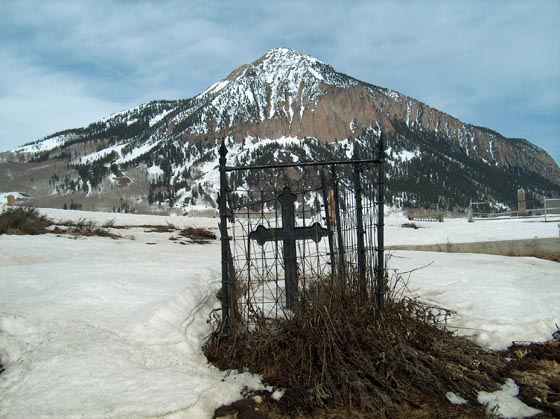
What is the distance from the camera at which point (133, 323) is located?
4.57 meters

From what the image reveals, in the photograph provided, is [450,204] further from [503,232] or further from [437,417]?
[437,417]

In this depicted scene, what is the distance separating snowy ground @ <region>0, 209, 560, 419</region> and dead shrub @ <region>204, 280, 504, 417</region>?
0.33 meters

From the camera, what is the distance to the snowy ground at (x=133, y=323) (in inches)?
128

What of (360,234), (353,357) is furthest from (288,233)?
(353,357)

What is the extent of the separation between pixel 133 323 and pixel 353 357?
233 centimetres

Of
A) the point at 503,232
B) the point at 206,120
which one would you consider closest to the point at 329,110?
the point at 206,120

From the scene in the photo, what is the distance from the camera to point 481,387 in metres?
3.80

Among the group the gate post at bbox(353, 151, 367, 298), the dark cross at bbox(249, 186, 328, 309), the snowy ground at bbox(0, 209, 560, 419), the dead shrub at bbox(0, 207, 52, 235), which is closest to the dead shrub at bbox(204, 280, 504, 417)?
the gate post at bbox(353, 151, 367, 298)

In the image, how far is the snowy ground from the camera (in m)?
3.26

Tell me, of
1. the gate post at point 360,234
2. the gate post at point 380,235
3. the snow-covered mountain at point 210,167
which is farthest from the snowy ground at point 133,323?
the snow-covered mountain at point 210,167

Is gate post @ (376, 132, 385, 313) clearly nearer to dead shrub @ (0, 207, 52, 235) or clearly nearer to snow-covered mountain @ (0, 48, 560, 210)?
dead shrub @ (0, 207, 52, 235)

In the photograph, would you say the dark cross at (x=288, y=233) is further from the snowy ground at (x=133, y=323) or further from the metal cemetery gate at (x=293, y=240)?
the snowy ground at (x=133, y=323)

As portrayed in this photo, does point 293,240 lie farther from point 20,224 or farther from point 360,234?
point 20,224

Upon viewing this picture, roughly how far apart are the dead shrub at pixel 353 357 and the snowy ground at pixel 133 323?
1.07ft
